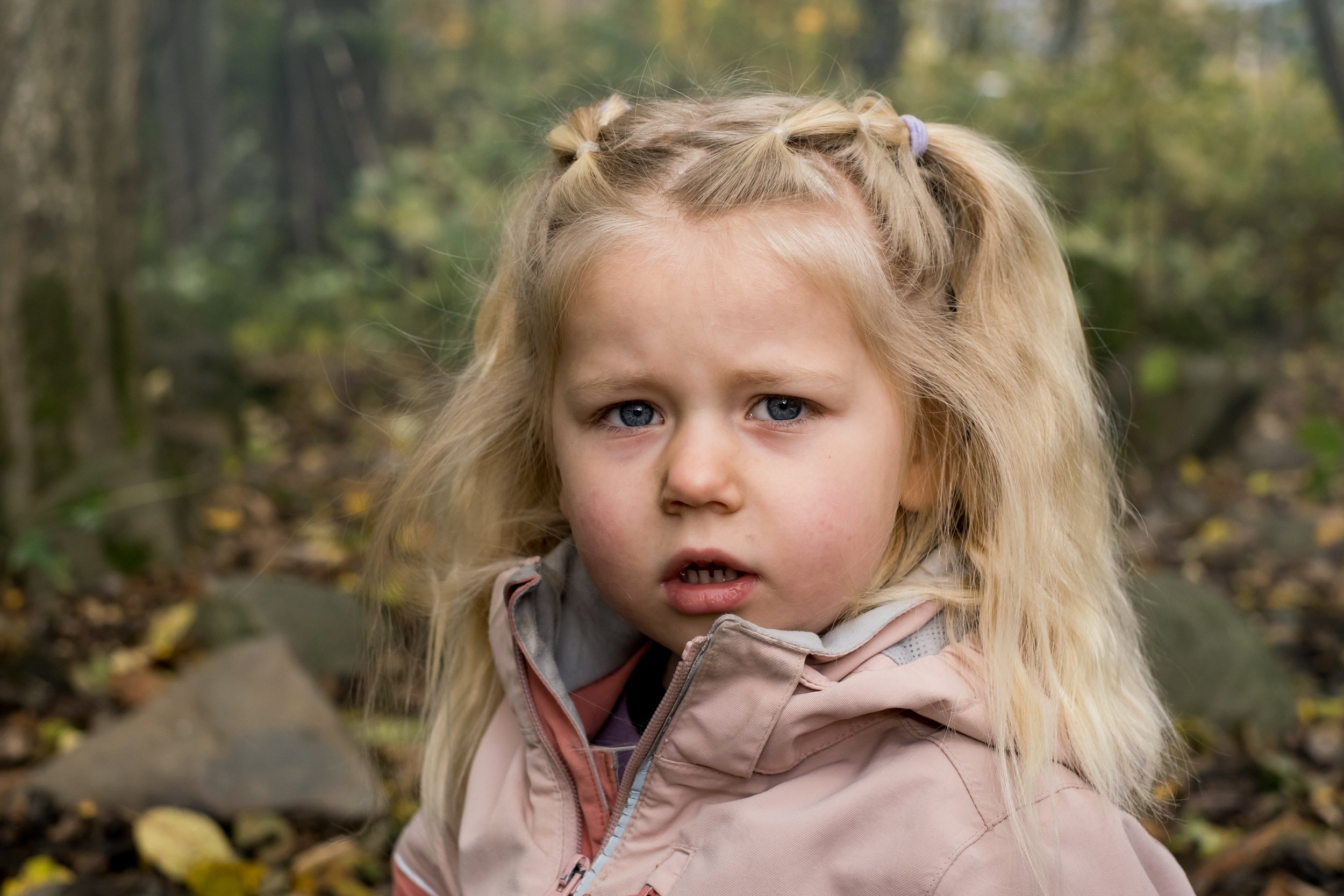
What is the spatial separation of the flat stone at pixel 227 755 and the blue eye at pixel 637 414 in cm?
147

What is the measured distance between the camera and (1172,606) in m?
3.51

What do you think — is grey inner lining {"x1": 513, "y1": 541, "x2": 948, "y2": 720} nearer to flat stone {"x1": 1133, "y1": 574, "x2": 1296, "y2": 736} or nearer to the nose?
the nose

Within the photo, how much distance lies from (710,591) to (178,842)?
1711mm

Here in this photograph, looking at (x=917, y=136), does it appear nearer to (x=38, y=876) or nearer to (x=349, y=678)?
(x=38, y=876)

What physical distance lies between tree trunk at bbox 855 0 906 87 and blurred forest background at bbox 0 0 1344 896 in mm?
21

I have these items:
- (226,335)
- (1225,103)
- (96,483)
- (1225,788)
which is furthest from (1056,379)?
(226,335)

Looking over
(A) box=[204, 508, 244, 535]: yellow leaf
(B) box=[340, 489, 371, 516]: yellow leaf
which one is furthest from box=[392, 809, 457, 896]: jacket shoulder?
(B) box=[340, 489, 371, 516]: yellow leaf

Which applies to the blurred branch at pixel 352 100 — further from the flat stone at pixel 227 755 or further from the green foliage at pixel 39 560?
the flat stone at pixel 227 755

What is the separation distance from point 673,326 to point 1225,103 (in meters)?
6.66

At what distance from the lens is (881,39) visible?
7.84 m

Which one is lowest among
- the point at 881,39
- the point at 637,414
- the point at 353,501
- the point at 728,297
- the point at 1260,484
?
the point at 1260,484

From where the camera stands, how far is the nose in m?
1.49

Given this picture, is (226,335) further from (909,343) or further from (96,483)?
(909,343)

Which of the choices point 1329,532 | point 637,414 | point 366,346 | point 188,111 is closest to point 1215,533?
point 1329,532
